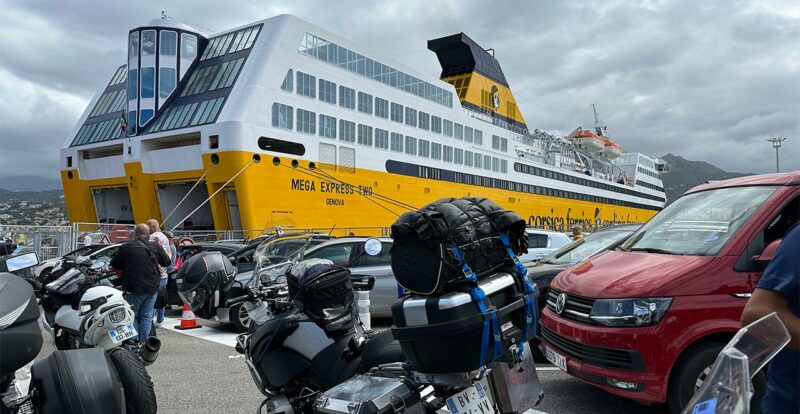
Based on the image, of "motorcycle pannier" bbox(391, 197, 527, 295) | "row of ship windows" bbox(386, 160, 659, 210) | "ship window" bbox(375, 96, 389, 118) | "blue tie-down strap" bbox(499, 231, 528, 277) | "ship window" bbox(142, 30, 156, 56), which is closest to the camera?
"motorcycle pannier" bbox(391, 197, 527, 295)

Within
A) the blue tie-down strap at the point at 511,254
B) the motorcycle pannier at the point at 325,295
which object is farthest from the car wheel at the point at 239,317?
the blue tie-down strap at the point at 511,254

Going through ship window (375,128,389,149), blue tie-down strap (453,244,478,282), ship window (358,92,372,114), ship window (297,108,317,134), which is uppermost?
ship window (358,92,372,114)

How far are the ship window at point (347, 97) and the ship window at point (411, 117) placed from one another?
485cm

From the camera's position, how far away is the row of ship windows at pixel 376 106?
90.7 ft

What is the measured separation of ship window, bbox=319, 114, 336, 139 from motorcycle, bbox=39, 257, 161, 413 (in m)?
23.6

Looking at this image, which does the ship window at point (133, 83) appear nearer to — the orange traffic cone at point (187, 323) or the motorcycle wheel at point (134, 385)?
the orange traffic cone at point (187, 323)

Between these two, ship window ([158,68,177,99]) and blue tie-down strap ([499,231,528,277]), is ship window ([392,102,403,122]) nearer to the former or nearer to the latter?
ship window ([158,68,177,99])

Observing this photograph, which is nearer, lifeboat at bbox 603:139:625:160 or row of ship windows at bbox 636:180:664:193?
lifeboat at bbox 603:139:625:160

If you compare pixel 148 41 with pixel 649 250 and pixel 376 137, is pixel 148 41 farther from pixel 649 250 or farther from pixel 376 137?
pixel 649 250

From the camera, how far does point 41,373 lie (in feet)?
7.98

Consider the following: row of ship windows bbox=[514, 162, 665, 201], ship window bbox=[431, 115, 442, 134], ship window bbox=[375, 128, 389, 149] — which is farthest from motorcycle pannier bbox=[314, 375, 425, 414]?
row of ship windows bbox=[514, 162, 665, 201]

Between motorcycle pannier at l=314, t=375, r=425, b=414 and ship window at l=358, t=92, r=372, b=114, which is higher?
ship window at l=358, t=92, r=372, b=114

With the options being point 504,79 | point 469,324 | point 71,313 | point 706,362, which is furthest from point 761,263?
point 504,79

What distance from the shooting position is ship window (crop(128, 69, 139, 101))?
2733 cm
